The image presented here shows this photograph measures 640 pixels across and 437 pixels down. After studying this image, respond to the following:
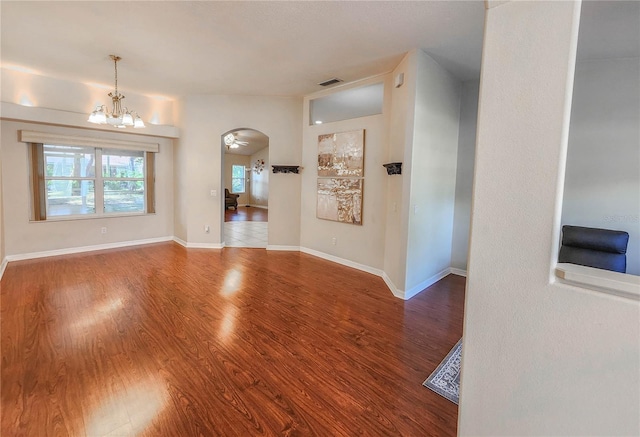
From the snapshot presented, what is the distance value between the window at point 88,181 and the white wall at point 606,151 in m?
6.97

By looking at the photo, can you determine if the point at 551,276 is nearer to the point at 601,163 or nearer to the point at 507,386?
the point at 507,386

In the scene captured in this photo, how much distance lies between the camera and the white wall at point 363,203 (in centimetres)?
427

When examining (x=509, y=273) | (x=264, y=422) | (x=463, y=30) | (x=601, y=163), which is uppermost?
(x=463, y=30)

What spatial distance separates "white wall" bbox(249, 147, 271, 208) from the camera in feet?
45.0

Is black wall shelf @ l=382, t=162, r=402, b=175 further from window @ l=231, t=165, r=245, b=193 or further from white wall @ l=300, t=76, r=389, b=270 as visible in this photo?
window @ l=231, t=165, r=245, b=193

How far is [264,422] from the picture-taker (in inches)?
66.1

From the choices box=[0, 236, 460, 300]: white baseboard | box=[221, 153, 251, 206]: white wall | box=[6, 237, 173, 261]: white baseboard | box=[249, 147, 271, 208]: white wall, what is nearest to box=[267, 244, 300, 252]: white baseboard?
box=[0, 236, 460, 300]: white baseboard

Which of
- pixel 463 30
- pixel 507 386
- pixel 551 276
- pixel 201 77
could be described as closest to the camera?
pixel 551 276

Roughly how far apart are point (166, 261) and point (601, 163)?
6100mm

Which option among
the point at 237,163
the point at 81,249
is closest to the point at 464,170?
the point at 81,249

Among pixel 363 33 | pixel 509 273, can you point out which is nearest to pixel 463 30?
pixel 363 33

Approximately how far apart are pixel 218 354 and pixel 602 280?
2371 mm

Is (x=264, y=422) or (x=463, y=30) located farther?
(x=463, y=30)

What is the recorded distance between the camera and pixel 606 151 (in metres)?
3.32
